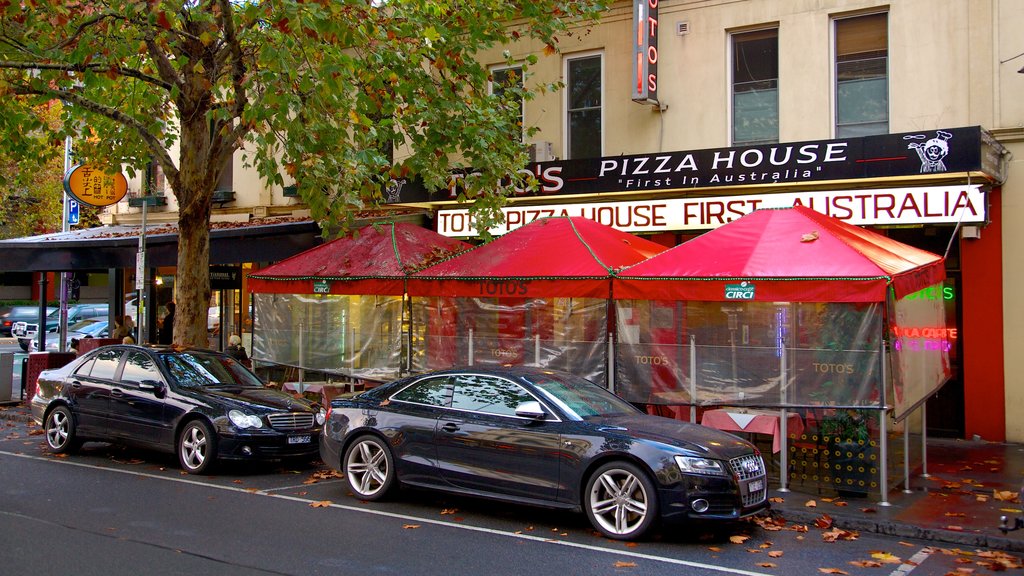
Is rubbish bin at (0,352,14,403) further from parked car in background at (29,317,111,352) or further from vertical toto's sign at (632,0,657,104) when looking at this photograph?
vertical toto's sign at (632,0,657,104)

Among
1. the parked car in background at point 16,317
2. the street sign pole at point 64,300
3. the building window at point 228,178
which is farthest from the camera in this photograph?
the parked car in background at point 16,317

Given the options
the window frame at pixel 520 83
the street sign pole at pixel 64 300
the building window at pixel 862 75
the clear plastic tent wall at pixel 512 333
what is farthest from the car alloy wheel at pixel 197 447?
the street sign pole at pixel 64 300

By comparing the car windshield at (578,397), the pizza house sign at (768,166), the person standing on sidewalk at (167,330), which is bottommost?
the car windshield at (578,397)

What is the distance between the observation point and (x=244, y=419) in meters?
10.4

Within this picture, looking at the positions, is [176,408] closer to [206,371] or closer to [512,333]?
[206,371]

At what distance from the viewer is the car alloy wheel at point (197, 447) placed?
10336 millimetres

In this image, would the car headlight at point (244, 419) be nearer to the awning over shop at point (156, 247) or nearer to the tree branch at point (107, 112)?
the tree branch at point (107, 112)

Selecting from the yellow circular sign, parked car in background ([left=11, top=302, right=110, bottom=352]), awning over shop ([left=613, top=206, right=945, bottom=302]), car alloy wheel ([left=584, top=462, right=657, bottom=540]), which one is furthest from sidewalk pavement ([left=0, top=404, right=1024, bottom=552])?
parked car in background ([left=11, top=302, right=110, bottom=352])

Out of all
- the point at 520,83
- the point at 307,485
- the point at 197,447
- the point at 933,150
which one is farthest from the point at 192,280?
the point at 933,150

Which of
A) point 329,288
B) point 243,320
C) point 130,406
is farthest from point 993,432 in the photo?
point 243,320

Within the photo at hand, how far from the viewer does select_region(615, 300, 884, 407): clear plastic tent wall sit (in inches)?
375

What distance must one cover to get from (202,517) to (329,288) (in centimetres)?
646

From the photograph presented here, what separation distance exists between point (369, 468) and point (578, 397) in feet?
7.77

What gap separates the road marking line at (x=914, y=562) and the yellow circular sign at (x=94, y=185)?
14.7 m
